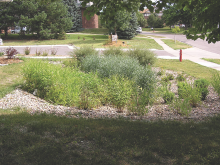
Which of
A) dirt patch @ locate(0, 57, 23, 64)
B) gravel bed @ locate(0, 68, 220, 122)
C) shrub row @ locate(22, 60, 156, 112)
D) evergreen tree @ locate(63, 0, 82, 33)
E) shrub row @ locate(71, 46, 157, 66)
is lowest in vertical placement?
gravel bed @ locate(0, 68, 220, 122)

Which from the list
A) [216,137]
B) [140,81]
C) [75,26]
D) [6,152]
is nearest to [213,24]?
[216,137]

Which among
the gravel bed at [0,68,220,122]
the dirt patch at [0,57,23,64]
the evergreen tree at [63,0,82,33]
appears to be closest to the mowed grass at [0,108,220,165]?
the gravel bed at [0,68,220,122]

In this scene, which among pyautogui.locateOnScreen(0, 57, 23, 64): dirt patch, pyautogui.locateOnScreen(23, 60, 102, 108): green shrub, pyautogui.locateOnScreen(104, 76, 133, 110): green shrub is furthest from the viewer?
pyautogui.locateOnScreen(0, 57, 23, 64): dirt patch

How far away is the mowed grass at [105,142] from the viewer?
3252mm

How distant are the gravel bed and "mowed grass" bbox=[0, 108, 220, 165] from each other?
0.66 m

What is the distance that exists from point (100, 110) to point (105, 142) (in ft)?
8.54

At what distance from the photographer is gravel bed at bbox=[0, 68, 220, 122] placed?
18.1ft

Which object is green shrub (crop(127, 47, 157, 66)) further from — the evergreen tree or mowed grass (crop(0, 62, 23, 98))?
the evergreen tree

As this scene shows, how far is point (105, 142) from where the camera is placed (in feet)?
12.3

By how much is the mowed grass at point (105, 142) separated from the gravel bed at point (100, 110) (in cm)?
66

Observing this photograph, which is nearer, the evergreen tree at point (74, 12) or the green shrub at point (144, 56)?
the green shrub at point (144, 56)

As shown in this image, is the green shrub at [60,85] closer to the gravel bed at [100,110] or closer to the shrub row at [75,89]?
the shrub row at [75,89]

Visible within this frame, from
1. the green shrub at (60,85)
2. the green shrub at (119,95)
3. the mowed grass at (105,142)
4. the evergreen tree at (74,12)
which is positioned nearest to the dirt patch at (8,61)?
the green shrub at (60,85)

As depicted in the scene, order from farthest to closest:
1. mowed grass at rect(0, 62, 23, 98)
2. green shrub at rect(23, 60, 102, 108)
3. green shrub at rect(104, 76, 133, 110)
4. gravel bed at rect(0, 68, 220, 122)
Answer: mowed grass at rect(0, 62, 23, 98) → green shrub at rect(23, 60, 102, 108) → green shrub at rect(104, 76, 133, 110) → gravel bed at rect(0, 68, 220, 122)
